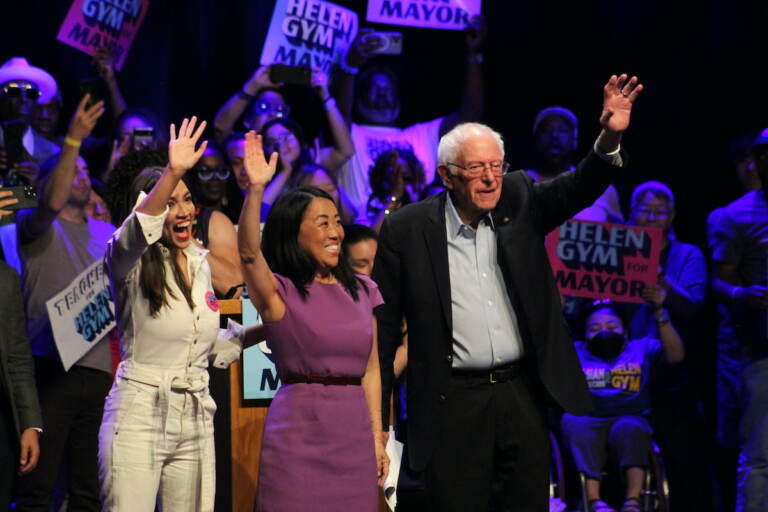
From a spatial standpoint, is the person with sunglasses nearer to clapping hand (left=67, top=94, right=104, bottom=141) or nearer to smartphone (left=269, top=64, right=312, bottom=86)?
clapping hand (left=67, top=94, right=104, bottom=141)

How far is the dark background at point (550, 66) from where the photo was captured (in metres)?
7.54

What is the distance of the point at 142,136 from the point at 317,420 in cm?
288

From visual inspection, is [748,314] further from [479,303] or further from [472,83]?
[472,83]

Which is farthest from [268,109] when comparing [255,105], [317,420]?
[317,420]

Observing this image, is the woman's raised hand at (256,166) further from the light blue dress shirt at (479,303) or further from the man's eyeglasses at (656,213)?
the man's eyeglasses at (656,213)

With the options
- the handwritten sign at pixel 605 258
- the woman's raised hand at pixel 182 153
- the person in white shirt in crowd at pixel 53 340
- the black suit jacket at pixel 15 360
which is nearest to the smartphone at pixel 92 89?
the person in white shirt in crowd at pixel 53 340

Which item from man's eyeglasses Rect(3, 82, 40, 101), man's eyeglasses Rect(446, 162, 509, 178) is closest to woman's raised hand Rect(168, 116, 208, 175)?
man's eyeglasses Rect(446, 162, 509, 178)

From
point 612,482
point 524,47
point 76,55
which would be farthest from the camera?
point 524,47

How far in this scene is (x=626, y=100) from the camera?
153 inches

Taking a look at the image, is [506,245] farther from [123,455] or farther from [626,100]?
[123,455]

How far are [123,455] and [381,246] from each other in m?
1.24

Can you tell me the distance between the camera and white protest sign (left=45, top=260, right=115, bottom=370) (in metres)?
5.00

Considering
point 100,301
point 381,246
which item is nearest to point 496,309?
point 381,246

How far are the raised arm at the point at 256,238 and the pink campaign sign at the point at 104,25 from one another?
3425 millimetres
